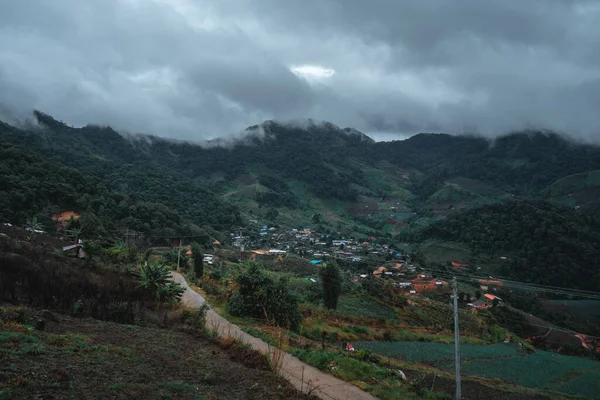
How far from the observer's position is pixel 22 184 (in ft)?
174

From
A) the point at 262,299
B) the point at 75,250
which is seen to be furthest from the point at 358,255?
the point at 262,299

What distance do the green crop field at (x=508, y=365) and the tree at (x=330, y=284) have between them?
8.90m

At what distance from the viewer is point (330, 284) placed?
35.2m

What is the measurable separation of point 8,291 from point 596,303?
3366 inches

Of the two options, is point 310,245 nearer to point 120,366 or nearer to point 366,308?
point 366,308

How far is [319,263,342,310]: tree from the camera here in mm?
34969

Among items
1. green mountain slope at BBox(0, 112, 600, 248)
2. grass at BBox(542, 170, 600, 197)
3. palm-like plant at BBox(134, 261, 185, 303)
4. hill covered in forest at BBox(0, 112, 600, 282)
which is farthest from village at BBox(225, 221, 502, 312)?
grass at BBox(542, 170, 600, 197)

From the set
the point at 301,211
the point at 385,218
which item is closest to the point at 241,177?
the point at 301,211

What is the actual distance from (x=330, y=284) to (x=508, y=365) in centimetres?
1539

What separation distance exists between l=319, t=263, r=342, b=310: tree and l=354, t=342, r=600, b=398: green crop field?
Answer: 8.90m

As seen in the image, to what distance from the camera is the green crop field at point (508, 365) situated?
74.7 feet

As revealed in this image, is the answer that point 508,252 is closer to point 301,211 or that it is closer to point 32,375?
point 301,211

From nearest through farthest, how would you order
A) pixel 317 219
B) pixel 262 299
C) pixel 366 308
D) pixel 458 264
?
pixel 262 299 → pixel 366 308 → pixel 458 264 → pixel 317 219

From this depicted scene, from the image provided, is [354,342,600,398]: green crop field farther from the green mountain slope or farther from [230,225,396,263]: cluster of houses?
the green mountain slope
